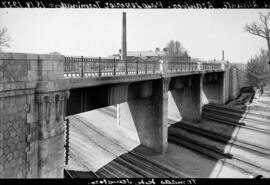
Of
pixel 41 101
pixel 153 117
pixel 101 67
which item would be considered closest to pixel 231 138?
pixel 153 117

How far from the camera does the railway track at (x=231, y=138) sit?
64.4 ft

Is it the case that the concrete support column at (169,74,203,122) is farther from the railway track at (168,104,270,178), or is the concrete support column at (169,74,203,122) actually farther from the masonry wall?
the masonry wall

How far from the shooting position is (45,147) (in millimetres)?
8852

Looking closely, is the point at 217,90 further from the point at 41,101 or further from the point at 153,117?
the point at 41,101

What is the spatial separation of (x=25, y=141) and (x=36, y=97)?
1.78 metres

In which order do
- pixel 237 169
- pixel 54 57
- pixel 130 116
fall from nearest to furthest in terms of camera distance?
pixel 54 57 → pixel 237 169 → pixel 130 116

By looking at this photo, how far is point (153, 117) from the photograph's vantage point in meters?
19.9

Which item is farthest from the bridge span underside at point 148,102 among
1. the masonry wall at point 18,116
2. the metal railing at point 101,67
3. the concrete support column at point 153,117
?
the masonry wall at point 18,116

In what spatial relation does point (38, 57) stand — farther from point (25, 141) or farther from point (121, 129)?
point (121, 129)

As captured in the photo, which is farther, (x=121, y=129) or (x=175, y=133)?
(x=175, y=133)

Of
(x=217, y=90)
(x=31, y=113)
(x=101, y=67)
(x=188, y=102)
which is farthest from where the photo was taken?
(x=217, y=90)

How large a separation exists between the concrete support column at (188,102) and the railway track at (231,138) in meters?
1.60

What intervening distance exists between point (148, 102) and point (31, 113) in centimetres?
1296

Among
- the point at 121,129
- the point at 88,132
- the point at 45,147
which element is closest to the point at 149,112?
the point at 121,129
